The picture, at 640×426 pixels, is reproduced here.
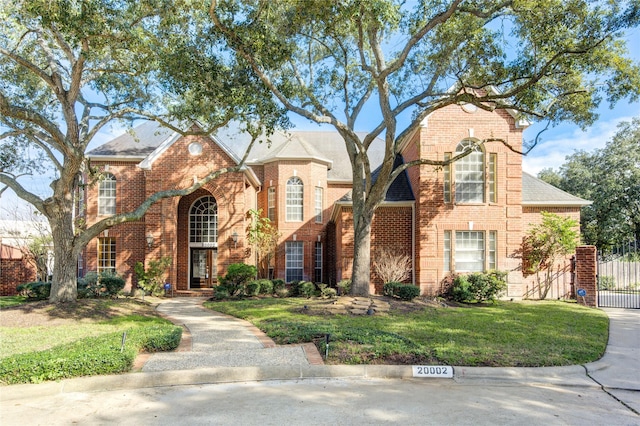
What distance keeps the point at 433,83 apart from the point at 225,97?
6463 millimetres

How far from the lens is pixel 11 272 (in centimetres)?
1991

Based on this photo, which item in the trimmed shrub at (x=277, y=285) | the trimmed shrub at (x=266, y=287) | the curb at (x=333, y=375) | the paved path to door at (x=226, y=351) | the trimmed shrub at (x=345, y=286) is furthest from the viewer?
the trimmed shrub at (x=277, y=285)

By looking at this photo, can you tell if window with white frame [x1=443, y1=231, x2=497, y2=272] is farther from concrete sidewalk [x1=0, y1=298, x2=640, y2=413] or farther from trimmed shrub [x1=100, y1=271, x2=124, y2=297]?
trimmed shrub [x1=100, y1=271, x2=124, y2=297]

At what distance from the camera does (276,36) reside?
1159 cm

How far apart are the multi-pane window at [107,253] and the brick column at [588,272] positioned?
20.2 metres

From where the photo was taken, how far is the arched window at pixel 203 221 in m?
21.5

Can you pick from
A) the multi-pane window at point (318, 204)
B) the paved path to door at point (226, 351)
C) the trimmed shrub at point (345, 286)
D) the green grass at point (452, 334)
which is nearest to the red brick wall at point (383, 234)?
the trimmed shrub at point (345, 286)

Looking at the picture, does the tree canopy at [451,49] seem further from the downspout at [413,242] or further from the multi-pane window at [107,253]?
the multi-pane window at [107,253]

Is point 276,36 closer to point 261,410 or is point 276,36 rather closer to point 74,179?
point 74,179

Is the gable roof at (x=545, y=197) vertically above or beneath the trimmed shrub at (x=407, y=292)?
above

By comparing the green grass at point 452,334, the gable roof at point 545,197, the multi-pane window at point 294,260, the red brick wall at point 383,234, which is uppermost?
the gable roof at point 545,197

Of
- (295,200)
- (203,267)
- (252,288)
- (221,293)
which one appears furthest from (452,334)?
(203,267)

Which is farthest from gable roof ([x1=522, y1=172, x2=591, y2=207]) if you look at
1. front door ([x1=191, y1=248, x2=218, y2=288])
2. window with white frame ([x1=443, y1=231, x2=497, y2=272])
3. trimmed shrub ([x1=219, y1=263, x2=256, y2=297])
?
front door ([x1=191, y1=248, x2=218, y2=288])

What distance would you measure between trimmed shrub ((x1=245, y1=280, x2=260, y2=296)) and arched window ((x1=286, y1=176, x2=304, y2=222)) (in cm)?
528
